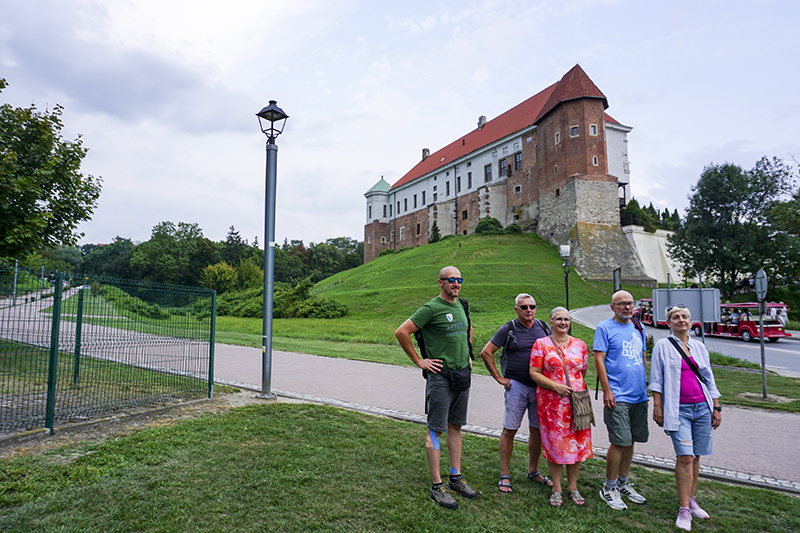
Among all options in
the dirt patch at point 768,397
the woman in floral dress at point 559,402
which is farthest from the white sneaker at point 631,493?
the dirt patch at point 768,397

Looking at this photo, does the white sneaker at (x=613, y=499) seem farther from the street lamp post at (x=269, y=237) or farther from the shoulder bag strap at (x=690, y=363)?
the street lamp post at (x=269, y=237)

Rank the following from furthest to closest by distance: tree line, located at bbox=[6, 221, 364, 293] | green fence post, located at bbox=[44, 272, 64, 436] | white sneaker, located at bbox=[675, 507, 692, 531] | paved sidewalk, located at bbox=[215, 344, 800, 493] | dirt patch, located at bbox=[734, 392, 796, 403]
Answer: tree line, located at bbox=[6, 221, 364, 293] → dirt patch, located at bbox=[734, 392, 796, 403] → green fence post, located at bbox=[44, 272, 64, 436] → paved sidewalk, located at bbox=[215, 344, 800, 493] → white sneaker, located at bbox=[675, 507, 692, 531]

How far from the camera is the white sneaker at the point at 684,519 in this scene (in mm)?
3686

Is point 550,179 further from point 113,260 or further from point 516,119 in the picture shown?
point 113,260

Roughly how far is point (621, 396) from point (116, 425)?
239 inches

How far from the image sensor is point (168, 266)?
234 feet

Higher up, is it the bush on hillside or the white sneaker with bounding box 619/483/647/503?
the bush on hillside

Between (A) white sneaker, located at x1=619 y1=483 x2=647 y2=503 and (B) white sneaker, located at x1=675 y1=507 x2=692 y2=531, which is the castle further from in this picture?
(B) white sneaker, located at x1=675 y1=507 x2=692 y2=531

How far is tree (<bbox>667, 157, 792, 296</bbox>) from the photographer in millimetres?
38031

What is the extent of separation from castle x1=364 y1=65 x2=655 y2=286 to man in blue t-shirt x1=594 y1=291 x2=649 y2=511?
42854 mm

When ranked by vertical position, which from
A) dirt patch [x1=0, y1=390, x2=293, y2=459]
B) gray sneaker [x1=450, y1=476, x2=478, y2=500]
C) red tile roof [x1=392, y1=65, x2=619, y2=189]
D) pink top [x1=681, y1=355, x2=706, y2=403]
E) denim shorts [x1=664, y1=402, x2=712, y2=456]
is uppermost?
red tile roof [x1=392, y1=65, x2=619, y2=189]

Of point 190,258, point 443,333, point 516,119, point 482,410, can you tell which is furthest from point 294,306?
point 190,258

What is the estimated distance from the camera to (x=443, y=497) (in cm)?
393

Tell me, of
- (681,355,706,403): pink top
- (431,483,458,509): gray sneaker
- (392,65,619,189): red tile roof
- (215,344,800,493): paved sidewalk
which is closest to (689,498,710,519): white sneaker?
(681,355,706,403): pink top
